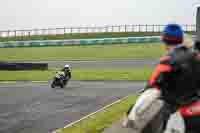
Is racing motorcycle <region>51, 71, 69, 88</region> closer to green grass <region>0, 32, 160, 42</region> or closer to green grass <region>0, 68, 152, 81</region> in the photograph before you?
green grass <region>0, 68, 152, 81</region>

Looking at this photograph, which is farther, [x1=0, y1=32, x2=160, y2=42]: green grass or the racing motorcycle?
[x1=0, y1=32, x2=160, y2=42]: green grass

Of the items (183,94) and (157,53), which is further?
(157,53)

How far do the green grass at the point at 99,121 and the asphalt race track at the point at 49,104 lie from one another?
0.74 meters

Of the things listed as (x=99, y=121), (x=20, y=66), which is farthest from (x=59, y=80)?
(x=99, y=121)

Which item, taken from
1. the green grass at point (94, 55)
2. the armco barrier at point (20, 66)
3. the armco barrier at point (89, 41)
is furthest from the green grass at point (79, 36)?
the armco barrier at point (20, 66)

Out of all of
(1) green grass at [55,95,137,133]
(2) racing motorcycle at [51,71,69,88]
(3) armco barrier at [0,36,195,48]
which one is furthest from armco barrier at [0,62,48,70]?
(3) armco barrier at [0,36,195,48]

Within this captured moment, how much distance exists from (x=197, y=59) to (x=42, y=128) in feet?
24.2

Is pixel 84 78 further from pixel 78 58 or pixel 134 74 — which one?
pixel 78 58

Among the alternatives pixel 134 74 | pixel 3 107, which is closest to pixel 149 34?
pixel 134 74

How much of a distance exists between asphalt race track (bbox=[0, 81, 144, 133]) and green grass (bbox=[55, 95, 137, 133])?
29.0 inches

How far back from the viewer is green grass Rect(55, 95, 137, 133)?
1095 centimetres

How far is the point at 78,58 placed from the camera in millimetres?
46062

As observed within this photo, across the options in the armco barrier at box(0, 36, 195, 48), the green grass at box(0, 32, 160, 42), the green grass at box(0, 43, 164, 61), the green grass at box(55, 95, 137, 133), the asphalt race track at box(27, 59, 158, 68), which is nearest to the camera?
the green grass at box(55, 95, 137, 133)

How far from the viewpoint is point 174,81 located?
17.7 feet
